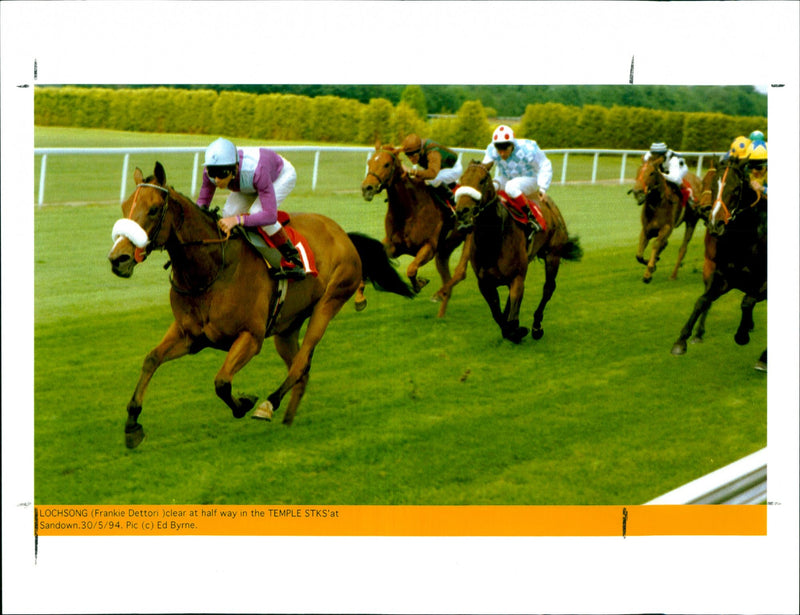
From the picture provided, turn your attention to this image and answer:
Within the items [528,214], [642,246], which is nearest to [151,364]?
[528,214]

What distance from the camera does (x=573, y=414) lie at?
5.60 metres

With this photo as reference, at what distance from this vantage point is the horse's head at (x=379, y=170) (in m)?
6.13

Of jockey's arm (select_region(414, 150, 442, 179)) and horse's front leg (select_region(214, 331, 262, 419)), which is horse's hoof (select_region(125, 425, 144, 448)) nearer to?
horse's front leg (select_region(214, 331, 262, 419))

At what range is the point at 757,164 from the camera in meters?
5.63

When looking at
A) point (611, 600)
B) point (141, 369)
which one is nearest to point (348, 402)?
point (141, 369)

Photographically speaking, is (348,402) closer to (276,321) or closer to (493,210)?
(276,321)

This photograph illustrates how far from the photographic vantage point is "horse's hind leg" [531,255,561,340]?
6.00 meters

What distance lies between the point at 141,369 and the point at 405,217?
6.82 ft

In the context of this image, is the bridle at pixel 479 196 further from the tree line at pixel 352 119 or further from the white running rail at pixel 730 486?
the white running rail at pixel 730 486

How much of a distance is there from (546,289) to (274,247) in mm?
1749

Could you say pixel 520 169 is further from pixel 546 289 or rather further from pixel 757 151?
pixel 757 151

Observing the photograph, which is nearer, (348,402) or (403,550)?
(403,550)

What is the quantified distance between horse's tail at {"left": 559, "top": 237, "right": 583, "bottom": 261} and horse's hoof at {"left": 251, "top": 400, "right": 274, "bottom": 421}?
218cm
